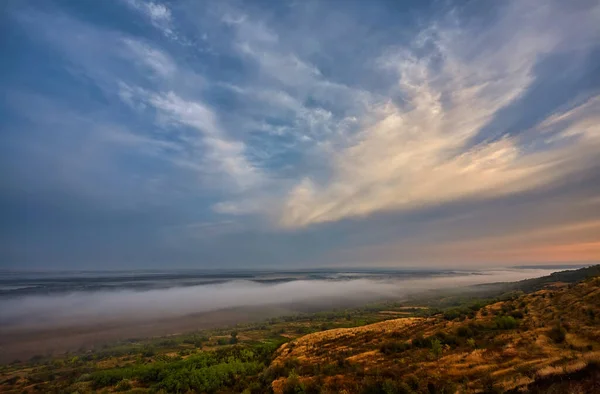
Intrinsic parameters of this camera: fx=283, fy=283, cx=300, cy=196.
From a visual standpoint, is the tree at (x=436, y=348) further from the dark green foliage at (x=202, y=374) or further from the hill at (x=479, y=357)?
the dark green foliage at (x=202, y=374)

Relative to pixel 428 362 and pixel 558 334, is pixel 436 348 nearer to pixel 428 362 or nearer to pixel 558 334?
pixel 428 362

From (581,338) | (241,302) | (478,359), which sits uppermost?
(581,338)

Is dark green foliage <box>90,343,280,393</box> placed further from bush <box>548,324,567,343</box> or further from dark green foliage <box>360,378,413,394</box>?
bush <box>548,324,567,343</box>

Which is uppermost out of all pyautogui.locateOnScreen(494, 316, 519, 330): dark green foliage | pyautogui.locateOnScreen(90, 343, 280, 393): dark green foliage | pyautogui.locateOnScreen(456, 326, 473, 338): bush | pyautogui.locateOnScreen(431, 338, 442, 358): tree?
pyautogui.locateOnScreen(494, 316, 519, 330): dark green foliage

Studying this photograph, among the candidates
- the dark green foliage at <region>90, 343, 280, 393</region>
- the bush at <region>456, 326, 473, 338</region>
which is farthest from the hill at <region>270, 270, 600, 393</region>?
the dark green foliage at <region>90, 343, 280, 393</region>

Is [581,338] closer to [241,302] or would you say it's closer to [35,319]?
[35,319]

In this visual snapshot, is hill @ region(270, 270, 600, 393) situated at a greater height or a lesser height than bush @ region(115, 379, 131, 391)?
greater

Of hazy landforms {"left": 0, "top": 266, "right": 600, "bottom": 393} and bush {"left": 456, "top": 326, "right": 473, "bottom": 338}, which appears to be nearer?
hazy landforms {"left": 0, "top": 266, "right": 600, "bottom": 393}

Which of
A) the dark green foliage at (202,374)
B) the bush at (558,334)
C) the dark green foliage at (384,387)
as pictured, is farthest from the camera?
the dark green foliage at (202,374)

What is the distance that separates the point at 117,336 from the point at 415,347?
105557mm

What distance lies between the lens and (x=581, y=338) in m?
16.7

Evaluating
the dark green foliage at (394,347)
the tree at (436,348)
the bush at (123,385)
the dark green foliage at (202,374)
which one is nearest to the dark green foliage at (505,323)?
the tree at (436,348)

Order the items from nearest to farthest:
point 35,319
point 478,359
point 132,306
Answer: point 478,359 → point 35,319 → point 132,306

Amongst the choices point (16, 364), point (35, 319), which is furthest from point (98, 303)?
point (16, 364)
